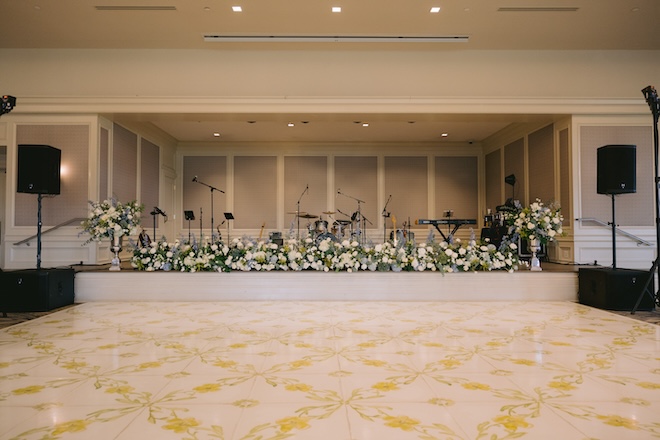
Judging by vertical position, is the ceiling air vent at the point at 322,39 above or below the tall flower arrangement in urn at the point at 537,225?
above

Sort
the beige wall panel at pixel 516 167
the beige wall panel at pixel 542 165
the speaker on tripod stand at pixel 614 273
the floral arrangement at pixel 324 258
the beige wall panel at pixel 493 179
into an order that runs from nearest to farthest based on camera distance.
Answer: the speaker on tripod stand at pixel 614 273, the floral arrangement at pixel 324 258, the beige wall panel at pixel 542 165, the beige wall panel at pixel 516 167, the beige wall panel at pixel 493 179

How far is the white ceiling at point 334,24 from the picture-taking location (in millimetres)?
5766

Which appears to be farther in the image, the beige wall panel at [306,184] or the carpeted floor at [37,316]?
the beige wall panel at [306,184]

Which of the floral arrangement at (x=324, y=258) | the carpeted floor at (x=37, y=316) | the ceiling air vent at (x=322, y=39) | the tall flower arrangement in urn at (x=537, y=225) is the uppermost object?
the ceiling air vent at (x=322, y=39)

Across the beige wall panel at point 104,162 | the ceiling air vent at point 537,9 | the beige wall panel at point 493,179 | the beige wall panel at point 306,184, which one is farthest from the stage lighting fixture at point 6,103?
the beige wall panel at point 493,179

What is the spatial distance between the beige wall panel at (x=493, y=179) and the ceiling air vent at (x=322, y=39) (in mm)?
4750

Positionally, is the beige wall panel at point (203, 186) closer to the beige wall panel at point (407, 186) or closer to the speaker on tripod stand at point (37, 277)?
the beige wall panel at point (407, 186)

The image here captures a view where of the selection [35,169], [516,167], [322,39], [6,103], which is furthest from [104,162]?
[516,167]

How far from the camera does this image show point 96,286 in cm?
565

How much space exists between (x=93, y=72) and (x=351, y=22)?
416 cm

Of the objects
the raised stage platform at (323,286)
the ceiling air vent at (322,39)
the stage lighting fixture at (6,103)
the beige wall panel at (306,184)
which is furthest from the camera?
the beige wall panel at (306,184)

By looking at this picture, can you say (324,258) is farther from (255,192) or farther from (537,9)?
(255,192)

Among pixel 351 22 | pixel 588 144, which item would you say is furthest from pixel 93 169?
pixel 588 144

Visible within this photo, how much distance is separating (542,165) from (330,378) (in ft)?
24.2
